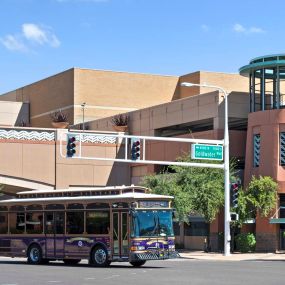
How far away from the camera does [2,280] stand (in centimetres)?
2295

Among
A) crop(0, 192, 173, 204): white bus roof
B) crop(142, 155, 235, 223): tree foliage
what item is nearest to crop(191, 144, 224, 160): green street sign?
crop(142, 155, 235, 223): tree foliage

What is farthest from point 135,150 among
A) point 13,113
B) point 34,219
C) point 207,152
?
point 13,113

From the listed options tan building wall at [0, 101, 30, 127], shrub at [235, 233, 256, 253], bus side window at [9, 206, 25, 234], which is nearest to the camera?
bus side window at [9, 206, 25, 234]

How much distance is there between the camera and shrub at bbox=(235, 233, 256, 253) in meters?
45.8

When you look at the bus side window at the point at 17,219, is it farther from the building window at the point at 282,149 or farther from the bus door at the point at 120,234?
the building window at the point at 282,149

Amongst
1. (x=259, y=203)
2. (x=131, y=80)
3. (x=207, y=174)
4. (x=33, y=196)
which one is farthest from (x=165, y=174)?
(x=131, y=80)

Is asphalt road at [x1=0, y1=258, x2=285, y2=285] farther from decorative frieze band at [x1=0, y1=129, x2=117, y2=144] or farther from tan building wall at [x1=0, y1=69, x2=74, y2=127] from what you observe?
tan building wall at [x1=0, y1=69, x2=74, y2=127]

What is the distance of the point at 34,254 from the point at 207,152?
38.0 feet

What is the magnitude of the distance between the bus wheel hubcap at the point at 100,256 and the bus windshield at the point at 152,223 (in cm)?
195

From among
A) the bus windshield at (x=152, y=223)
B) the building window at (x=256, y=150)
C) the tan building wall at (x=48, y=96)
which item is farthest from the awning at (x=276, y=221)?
the tan building wall at (x=48, y=96)

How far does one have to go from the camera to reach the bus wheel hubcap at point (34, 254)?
108 feet

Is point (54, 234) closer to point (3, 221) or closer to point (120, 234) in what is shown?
point (3, 221)

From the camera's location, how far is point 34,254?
3300 centimetres

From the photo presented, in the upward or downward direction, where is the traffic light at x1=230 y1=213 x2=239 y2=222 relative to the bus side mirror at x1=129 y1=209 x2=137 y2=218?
downward
